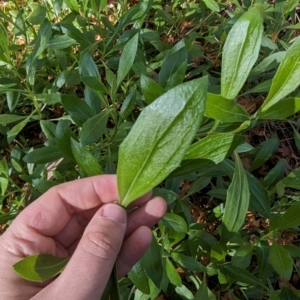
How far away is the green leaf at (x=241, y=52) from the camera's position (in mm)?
844

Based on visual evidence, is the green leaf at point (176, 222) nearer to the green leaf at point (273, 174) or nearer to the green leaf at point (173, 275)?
the green leaf at point (173, 275)

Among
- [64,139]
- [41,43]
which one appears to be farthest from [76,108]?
[41,43]

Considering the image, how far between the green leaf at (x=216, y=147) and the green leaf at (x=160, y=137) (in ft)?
0.44

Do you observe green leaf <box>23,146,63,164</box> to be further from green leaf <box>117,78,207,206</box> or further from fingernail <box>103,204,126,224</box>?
green leaf <box>117,78,207,206</box>

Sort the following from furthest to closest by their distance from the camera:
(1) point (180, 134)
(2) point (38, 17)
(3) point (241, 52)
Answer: (2) point (38, 17), (3) point (241, 52), (1) point (180, 134)

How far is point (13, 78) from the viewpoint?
1647 mm

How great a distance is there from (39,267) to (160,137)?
0.40 metres

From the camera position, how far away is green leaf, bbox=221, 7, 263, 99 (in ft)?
2.77

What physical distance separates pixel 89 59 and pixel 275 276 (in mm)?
952

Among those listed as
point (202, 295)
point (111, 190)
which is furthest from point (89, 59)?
point (202, 295)

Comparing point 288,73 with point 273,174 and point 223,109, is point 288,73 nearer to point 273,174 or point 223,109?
point 223,109

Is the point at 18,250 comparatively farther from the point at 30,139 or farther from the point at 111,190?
the point at 30,139

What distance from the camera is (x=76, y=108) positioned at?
1.25 meters

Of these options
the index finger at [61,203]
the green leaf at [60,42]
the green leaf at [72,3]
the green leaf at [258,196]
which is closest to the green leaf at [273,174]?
the green leaf at [258,196]
